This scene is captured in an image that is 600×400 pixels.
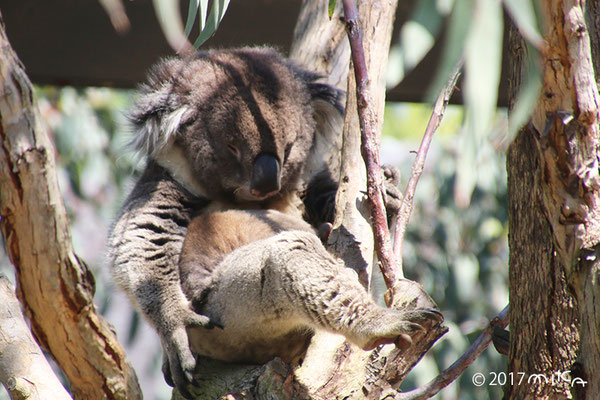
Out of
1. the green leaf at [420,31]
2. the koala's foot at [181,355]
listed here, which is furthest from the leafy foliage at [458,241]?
the green leaf at [420,31]

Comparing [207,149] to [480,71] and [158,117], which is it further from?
[480,71]

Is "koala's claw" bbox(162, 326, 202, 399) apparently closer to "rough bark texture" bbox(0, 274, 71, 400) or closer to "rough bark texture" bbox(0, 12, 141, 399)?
"rough bark texture" bbox(0, 12, 141, 399)

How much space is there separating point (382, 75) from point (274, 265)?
81cm

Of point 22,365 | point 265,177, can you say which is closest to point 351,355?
point 265,177

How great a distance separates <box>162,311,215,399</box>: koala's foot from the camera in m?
1.98

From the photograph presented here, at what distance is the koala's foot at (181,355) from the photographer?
1976 mm

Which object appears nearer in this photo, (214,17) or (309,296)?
(214,17)

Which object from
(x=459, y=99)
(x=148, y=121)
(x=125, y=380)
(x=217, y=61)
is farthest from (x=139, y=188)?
(x=459, y=99)

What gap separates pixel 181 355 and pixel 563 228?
1.14 m

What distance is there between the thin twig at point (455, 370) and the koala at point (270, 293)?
0.46ft

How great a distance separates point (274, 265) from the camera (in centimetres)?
199

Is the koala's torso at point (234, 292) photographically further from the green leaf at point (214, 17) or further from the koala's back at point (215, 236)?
the green leaf at point (214, 17)

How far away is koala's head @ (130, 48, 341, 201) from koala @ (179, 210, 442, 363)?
0.51 ft

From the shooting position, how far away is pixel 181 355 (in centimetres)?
200
